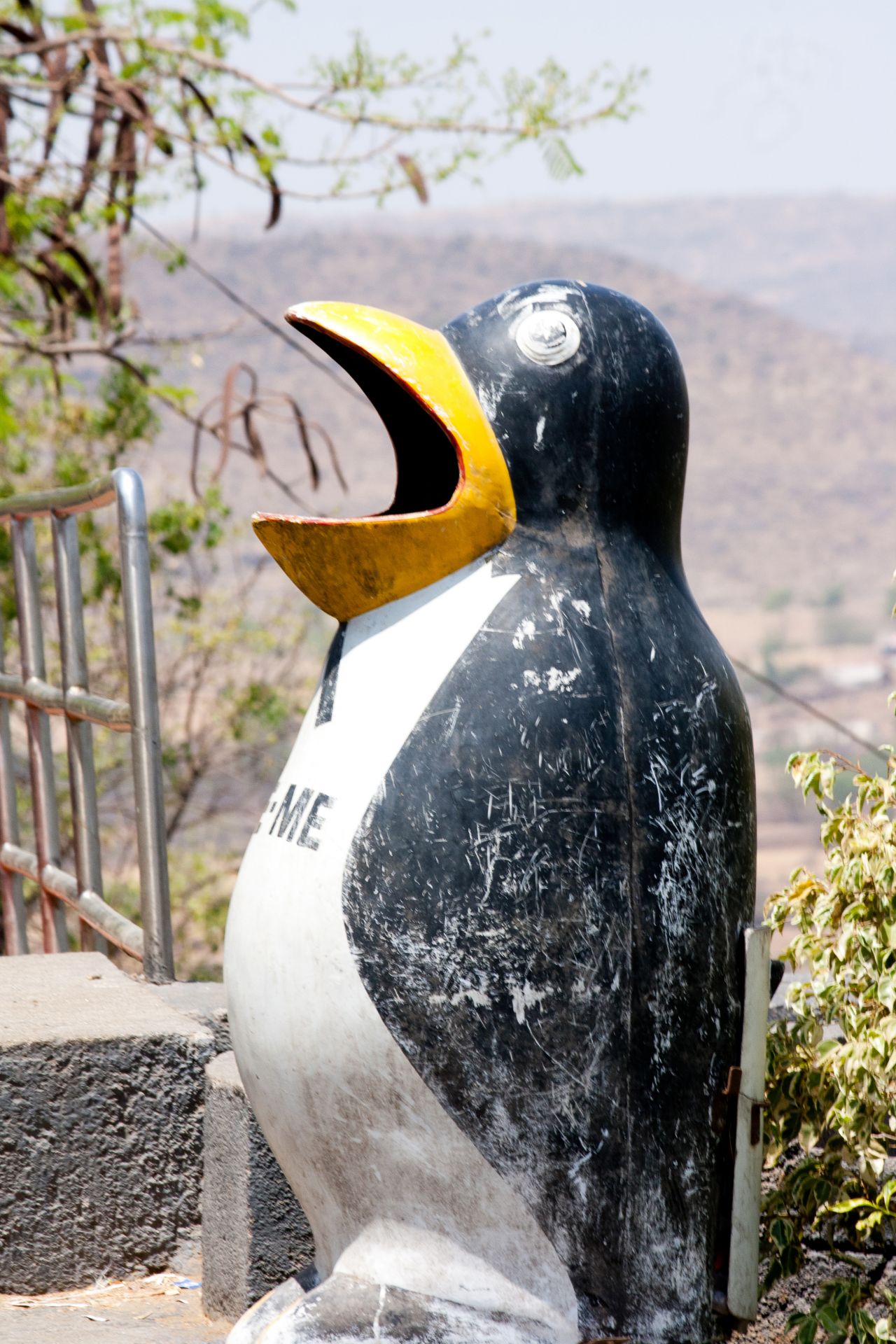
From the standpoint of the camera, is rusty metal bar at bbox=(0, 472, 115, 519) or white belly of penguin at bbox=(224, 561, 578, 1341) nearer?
white belly of penguin at bbox=(224, 561, 578, 1341)

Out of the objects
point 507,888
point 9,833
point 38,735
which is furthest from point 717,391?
point 507,888

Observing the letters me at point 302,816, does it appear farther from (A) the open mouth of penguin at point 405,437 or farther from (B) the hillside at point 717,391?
(B) the hillside at point 717,391

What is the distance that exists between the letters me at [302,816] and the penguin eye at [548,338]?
68 cm

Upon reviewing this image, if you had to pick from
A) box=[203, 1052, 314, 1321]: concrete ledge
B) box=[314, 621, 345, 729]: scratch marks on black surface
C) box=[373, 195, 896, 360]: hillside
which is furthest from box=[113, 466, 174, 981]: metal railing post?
box=[373, 195, 896, 360]: hillside

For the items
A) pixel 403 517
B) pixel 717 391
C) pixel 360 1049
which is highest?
pixel 717 391

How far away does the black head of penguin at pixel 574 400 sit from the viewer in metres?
2.15

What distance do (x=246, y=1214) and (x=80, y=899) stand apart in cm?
110

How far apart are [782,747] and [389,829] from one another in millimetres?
59445

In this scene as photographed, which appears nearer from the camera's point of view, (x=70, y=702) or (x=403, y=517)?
(x=403, y=517)

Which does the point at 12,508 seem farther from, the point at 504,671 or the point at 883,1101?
the point at 883,1101

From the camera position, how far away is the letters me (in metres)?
2.10

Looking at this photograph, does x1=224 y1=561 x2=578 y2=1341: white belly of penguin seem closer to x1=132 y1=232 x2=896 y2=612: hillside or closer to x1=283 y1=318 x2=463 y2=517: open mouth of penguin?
x1=283 y1=318 x2=463 y2=517: open mouth of penguin

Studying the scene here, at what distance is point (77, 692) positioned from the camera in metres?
3.56

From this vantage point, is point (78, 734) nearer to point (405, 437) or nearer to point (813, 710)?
point (405, 437)
